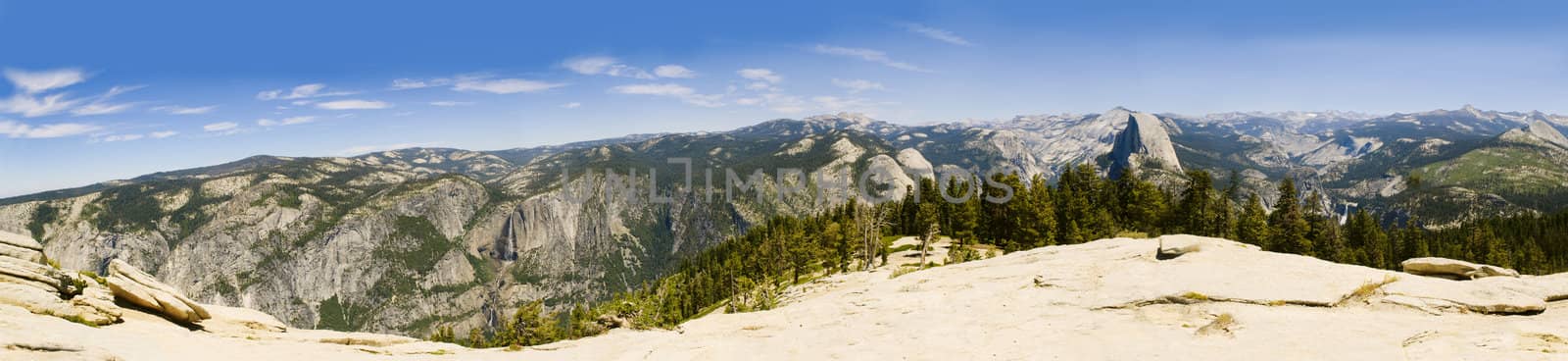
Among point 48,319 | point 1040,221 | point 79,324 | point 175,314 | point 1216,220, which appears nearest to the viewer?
point 48,319

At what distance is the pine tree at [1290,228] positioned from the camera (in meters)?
79.1

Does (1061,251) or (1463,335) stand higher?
(1463,335)

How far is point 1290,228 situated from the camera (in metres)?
80.2

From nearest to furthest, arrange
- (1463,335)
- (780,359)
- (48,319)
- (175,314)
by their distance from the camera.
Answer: (1463,335) → (48,319) → (780,359) → (175,314)

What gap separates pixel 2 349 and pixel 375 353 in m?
9.64

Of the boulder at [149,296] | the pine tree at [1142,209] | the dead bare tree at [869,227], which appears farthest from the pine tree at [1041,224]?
the boulder at [149,296]

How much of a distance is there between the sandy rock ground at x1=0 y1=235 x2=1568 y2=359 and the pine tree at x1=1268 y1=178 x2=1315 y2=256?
6041cm

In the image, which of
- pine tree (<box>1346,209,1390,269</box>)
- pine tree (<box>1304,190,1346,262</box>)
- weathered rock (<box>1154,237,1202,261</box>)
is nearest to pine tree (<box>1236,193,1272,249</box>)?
pine tree (<box>1304,190,1346,262</box>)

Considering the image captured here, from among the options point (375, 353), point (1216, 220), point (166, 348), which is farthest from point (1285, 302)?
point (1216, 220)

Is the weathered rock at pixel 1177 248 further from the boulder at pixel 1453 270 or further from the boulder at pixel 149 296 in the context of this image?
the boulder at pixel 149 296

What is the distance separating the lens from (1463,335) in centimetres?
1686

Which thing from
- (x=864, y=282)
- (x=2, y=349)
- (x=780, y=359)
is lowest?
(x=864, y=282)

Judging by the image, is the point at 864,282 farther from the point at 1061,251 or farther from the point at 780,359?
the point at 780,359

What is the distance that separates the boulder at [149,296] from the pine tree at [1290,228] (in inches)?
4357
